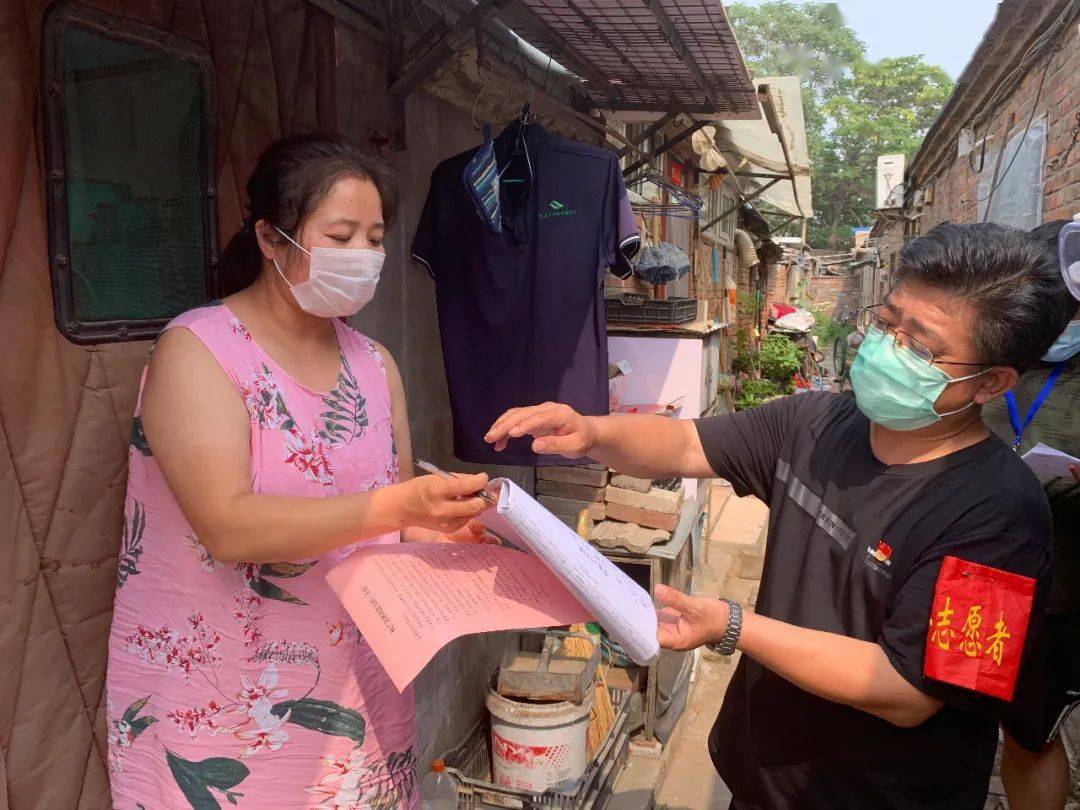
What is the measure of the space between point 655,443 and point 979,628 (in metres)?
0.90

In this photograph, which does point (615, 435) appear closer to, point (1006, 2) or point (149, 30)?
point (149, 30)

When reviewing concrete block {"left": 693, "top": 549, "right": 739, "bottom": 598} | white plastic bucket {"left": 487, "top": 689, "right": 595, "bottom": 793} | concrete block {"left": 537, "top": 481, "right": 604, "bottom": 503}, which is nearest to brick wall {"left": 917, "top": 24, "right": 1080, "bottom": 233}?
concrete block {"left": 537, "top": 481, "right": 604, "bottom": 503}

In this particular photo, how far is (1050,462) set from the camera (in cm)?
247

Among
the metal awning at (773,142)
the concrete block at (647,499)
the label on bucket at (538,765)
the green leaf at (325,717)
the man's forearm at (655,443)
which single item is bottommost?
the label on bucket at (538,765)

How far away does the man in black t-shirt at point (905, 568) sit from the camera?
5.13ft

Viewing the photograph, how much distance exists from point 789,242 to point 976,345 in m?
26.8

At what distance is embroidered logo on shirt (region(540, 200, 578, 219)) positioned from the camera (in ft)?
10.4

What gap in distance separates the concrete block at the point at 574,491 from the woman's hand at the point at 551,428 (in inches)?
100

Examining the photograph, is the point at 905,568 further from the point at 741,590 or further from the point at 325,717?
the point at 741,590

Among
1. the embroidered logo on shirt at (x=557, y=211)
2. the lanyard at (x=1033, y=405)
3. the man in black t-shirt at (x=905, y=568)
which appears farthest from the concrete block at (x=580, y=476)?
the man in black t-shirt at (x=905, y=568)

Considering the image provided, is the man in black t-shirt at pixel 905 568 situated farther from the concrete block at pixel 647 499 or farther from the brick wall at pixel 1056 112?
the brick wall at pixel 1056 112

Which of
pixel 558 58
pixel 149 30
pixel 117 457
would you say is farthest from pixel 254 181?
pixel 558 58

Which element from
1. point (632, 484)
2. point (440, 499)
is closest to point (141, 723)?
point (440, 499)

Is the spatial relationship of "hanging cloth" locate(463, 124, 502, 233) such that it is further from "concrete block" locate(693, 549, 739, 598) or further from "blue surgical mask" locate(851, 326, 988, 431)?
"concrete block" locate(693, 549, 739, 598)
